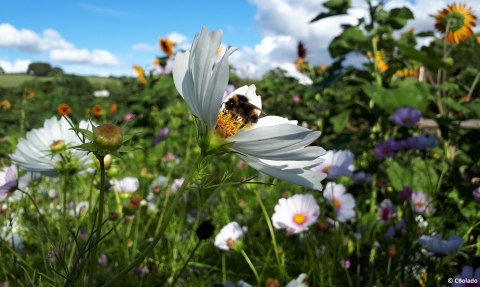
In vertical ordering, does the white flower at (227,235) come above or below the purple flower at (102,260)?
above

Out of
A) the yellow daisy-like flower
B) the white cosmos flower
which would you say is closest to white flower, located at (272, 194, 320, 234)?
the white cosmos flower

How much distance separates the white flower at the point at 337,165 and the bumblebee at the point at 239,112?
43 centimetres

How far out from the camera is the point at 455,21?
1.71 metres

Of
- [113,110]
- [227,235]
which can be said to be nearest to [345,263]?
[227,235]

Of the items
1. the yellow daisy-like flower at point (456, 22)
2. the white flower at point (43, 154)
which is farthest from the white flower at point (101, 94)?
the white flower at point (43, 154)

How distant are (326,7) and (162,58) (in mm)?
1746

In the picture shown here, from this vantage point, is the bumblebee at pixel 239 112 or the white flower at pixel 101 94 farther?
the white flower at pixel 101 94

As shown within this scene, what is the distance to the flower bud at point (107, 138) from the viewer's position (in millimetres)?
354

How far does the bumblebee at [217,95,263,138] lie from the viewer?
448 millimetres

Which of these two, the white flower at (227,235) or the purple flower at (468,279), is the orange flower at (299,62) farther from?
the purple flower at (468,279)

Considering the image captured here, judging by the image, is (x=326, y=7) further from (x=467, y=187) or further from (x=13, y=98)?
(x=13, y=98)

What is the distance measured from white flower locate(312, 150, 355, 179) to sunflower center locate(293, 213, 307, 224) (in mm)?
97

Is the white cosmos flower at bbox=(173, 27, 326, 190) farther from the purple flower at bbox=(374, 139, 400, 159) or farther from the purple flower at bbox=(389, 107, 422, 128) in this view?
the purple flower at bbox=(389, 107, 422, 128)

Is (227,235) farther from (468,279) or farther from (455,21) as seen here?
(455,21)
